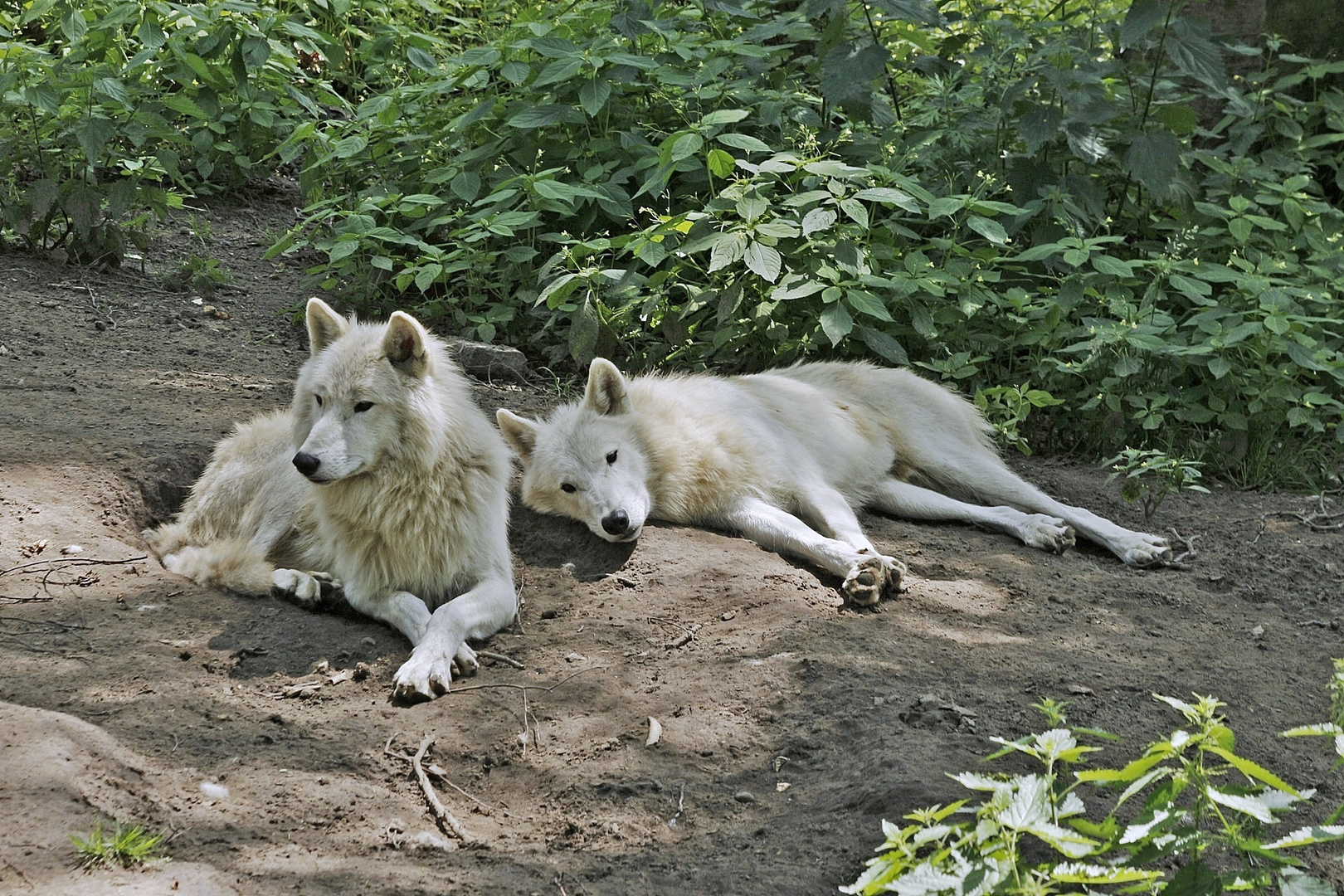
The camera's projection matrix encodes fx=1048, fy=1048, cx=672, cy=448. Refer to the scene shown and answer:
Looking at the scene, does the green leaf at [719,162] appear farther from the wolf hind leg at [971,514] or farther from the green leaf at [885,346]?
the wolf hind leg at [971,514]

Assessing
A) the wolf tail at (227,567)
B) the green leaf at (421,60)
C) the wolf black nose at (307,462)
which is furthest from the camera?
the green leaf at (421,60)

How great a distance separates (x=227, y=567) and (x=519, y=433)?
147 centimetres

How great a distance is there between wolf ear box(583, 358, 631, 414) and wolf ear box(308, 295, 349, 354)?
1194mm

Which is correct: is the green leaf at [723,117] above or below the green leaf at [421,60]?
below

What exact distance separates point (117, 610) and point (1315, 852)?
391 cm

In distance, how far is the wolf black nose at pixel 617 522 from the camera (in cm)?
466

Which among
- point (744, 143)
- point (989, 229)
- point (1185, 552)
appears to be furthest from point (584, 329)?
point (1185, 552)

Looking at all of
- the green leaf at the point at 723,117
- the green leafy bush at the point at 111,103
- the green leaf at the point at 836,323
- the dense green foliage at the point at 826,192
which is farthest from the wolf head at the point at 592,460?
the green leafy bush at the point at 111,103

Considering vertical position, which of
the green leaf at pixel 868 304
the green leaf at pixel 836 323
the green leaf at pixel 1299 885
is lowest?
the green leaf at pixel 836 323

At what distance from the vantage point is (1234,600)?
4.55 metres

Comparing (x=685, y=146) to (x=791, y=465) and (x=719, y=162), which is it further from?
(x=791, y=465)

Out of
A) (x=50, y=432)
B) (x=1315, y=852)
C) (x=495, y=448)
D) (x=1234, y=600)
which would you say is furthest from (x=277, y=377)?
(x=1315, y=852)

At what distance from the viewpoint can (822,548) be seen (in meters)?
4.63

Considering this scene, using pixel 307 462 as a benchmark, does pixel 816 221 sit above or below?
above
